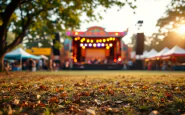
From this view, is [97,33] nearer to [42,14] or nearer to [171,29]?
[42,14]

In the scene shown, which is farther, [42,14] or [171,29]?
[171,29]

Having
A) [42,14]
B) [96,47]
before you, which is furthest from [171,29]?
[42,14]

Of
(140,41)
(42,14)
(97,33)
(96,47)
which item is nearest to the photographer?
(42,14)

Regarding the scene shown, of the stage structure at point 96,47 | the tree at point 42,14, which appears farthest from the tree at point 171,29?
the tree at point 42,14

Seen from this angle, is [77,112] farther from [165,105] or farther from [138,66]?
[138,66]

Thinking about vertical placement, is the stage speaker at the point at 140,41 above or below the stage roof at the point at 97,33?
below

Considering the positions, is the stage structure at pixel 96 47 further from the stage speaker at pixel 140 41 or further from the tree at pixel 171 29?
the tree at pixel 171 29

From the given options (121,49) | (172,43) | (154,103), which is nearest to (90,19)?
(154,103)

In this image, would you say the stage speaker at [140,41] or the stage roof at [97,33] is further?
the stage roof at [97,33]

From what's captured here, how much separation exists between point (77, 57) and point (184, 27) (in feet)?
70.3

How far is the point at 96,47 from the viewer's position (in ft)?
102

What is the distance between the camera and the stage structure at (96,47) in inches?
1020

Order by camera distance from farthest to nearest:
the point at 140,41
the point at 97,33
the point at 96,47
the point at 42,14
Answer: the point at 96,47, the point at 97,33, the point at 140,41, the point at 42,14

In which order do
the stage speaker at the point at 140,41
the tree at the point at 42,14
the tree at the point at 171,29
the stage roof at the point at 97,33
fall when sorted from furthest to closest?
1. the tree at the point at 171,29
2. the stage roof at the point at 97,33
3. the stage speaker at the point at 140,41
4. the tree at the point at 42,14
